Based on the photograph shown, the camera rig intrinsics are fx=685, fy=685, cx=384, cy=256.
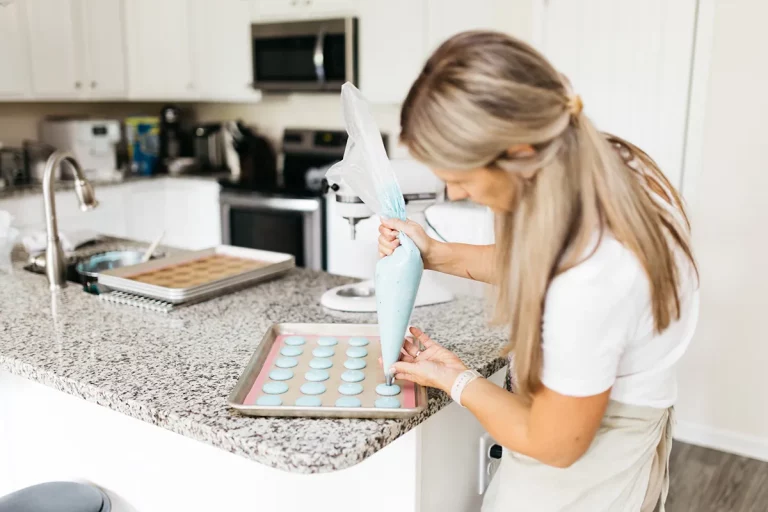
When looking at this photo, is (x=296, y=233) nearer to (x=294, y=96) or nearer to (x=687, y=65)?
(x=294, y=96)

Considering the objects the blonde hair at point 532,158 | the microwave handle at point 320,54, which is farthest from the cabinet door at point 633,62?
the blonde hair at point 532,158

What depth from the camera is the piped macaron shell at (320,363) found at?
126 cm

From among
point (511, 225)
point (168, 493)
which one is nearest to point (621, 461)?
point (511, 225)

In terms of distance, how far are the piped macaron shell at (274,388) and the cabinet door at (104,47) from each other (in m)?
3.49

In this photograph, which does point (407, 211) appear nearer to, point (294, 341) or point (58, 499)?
point (294, 341)

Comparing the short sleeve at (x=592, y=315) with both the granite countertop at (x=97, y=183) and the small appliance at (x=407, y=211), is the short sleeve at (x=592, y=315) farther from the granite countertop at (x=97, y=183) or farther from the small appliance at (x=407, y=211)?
the granite countertop at (x=97, y=183)

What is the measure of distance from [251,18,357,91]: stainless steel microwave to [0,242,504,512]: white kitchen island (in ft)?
6.75

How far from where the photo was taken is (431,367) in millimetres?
1107

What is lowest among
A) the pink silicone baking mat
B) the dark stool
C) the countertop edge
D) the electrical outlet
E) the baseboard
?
the baseboard

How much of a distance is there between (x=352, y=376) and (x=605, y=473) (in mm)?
446

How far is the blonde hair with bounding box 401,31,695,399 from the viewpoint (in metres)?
0.84

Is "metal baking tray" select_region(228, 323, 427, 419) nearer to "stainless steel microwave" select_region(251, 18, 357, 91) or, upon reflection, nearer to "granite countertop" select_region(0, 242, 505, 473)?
"granite countertop" select_region(0, 242, 505, 473)

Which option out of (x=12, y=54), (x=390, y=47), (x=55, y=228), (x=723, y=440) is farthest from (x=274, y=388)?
(x=12, y=54)

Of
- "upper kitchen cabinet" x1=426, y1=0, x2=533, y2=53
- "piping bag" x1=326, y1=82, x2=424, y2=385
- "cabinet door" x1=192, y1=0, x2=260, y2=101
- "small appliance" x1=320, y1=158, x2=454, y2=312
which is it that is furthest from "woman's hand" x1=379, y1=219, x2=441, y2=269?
"cabinet door" x1=192, y1=0, x2=260, y2=101
